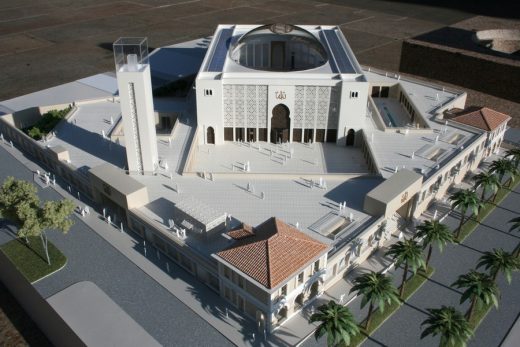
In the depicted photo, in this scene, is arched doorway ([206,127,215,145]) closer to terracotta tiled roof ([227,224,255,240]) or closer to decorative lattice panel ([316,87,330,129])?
decorative lattice panel ([316,87,330,129])

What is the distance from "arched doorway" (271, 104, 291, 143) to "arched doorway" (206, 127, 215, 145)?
24.3 feet

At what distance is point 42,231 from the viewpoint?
→ 41.3 meters

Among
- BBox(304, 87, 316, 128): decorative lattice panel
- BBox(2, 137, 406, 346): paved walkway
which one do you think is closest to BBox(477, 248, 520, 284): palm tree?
BBox(2, 137, 406, 346): paved walkway

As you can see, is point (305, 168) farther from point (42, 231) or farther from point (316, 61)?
point (42, 231)

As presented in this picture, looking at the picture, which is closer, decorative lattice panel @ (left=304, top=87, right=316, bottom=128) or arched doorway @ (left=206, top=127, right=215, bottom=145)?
decorative lattice panel @ (left=304, top=87, right=316, bottom=128)

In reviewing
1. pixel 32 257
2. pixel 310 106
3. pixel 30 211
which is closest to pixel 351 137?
pixel 310 106

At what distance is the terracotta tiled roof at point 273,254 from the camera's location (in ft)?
111

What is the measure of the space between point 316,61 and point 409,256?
38.3 meters

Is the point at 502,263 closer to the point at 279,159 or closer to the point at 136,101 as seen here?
the point at 279,159

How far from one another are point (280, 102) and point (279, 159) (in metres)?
7.03

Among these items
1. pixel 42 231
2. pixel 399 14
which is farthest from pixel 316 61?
pixel 399 14

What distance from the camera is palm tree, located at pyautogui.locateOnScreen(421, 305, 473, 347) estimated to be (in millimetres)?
30250

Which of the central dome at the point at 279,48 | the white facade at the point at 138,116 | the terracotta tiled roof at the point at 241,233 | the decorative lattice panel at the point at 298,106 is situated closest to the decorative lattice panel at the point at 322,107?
the decorative lattice panel at the point at 298,106

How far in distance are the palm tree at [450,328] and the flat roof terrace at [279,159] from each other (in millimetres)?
22029
